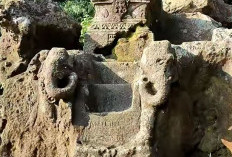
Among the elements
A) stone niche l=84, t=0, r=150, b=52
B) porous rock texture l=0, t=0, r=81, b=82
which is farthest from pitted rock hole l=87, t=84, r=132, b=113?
stone niche l=84, t=0, r=150, b=52

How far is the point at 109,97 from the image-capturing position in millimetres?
4781

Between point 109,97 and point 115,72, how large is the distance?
438 mm

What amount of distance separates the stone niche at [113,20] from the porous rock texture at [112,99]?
37 cm

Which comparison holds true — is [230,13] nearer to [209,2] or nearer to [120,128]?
[209,2]

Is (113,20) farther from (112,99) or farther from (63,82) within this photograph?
(63,82)

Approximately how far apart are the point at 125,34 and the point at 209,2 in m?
2.57

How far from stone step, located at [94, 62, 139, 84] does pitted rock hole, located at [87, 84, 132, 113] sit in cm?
25

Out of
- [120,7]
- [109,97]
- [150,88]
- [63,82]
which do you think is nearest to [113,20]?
[120,7]

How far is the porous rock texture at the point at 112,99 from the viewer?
14.4 feet

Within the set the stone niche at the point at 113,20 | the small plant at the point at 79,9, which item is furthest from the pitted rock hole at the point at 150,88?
the small plant at the point at 79,9

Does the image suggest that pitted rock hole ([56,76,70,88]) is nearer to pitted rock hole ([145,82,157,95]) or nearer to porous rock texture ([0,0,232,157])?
porous rock texture ([0,0,232,157])

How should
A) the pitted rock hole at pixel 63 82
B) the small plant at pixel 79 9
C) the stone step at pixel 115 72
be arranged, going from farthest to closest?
the small plant at pixel 79 9
the stone step at pixel 115 72
the pitted rock hole at pixel 63 82

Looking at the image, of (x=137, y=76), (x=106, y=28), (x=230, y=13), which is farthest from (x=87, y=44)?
(x=230, y=13)

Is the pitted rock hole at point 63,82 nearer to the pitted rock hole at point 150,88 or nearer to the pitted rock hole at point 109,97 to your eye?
the pitted rock hole at point 109,97
